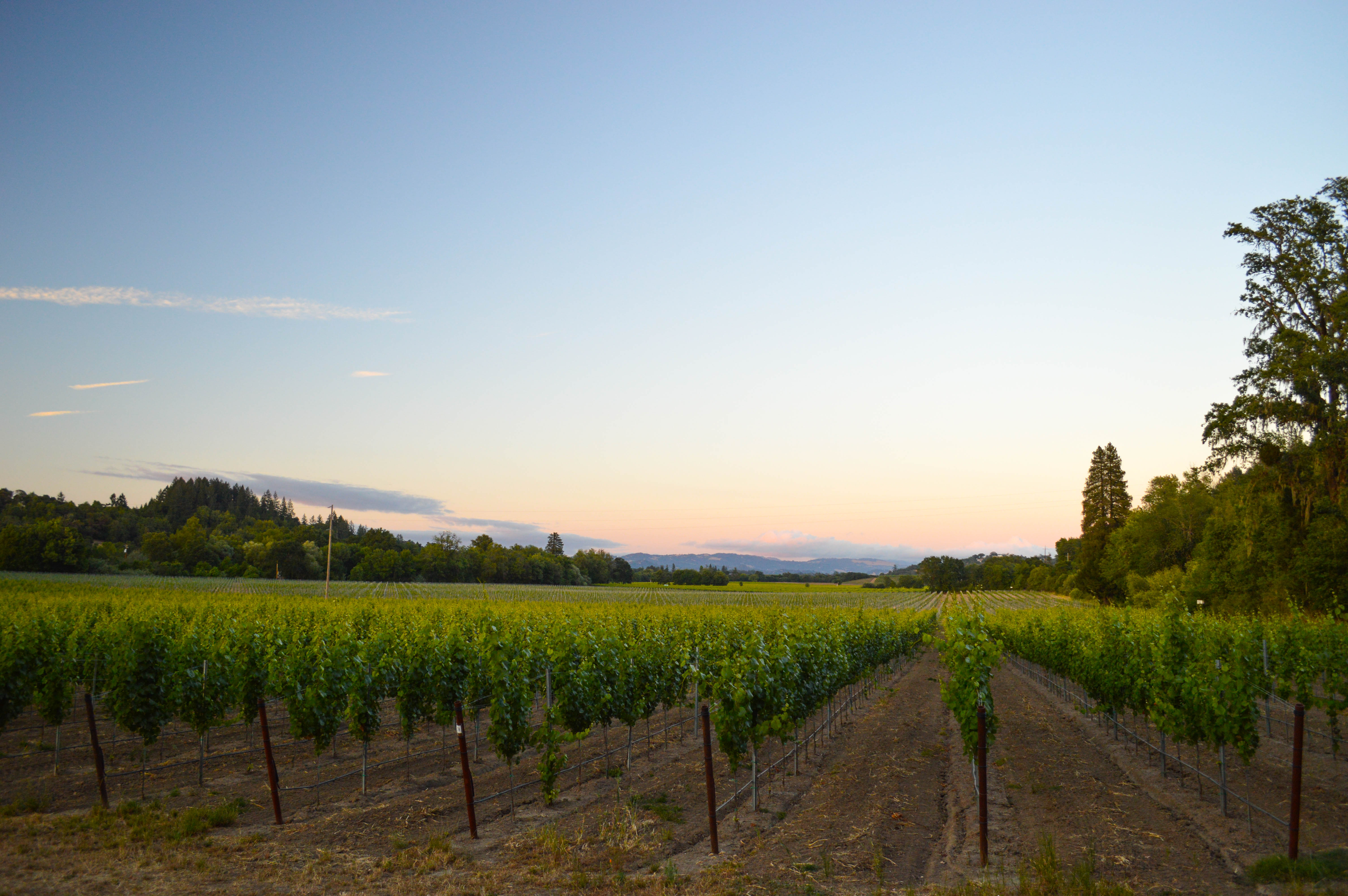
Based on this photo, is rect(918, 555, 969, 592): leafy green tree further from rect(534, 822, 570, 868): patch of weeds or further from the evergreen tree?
rect(534, 822, 570, 868): patch of weeds

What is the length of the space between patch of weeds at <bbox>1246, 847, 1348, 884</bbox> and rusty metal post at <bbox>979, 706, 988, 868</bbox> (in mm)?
2579

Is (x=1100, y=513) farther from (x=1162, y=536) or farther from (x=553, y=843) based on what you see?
(x=553, y=843)

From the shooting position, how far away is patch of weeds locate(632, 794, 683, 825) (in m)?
9.48

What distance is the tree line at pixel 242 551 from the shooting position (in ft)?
257

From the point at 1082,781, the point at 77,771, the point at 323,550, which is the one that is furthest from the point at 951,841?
the point at 323,550

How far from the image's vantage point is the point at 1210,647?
1188 cm

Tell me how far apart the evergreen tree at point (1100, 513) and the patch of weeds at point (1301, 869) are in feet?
252

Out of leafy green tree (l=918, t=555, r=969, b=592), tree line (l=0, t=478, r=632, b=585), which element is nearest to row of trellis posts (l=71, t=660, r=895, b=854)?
tree line (l=0, t=478, r=632, b=585)

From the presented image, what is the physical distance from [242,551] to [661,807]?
334 ft

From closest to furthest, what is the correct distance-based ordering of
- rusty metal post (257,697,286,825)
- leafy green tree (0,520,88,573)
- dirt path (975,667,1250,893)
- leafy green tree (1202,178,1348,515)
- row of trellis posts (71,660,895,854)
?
dirt path (975,667,1250,893), row of trellis posts (71,660,895,854), rusty metal post (257,697,286,825), leafy green tree (1202,178,1348,515), leafy green tree (0,520,88,573)

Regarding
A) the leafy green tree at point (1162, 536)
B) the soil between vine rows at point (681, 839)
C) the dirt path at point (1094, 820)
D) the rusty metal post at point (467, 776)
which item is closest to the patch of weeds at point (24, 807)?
the soil between vine rows at point (681, 839)

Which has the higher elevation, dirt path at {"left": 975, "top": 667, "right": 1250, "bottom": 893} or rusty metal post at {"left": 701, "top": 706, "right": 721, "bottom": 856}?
rusty metal post at {"left": 701, "top": 706, "right": 721, "bottom": 856}

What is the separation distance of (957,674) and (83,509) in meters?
140

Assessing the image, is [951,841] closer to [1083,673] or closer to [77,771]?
[1083,673]
